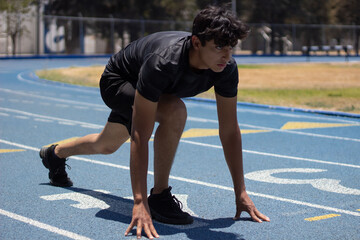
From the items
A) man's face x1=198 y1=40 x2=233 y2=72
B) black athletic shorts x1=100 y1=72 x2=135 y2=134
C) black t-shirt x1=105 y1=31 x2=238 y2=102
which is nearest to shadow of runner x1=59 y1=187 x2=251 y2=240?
black athletic shorts x1=100 y1=72 x2=135 y2=134

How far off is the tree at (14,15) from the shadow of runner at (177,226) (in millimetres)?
37460

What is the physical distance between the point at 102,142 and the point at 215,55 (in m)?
1.63

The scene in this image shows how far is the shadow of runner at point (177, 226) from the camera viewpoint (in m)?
4.56

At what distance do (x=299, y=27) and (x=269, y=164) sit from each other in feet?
151

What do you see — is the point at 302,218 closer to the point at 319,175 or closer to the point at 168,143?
the point at 168,143

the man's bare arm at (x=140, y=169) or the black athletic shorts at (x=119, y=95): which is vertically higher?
the black athletic shorts at (x=119, y=95)

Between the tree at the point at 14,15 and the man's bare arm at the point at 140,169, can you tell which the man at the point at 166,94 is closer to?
the man's bare arm at the point at 140,169

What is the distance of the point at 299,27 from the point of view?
5212cm

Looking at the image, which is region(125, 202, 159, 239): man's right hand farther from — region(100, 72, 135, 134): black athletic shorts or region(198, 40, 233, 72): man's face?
region(198, 40, 233, 72): man's face

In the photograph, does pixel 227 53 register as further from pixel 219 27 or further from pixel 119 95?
pixel 119 95

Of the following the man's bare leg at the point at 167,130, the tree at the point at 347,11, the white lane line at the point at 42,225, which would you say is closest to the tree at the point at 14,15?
the tree at the point at 347,11

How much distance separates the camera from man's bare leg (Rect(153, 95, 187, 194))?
4664mm

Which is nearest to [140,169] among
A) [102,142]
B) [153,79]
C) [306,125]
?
[153,79]

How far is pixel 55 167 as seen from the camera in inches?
Answer: 239
